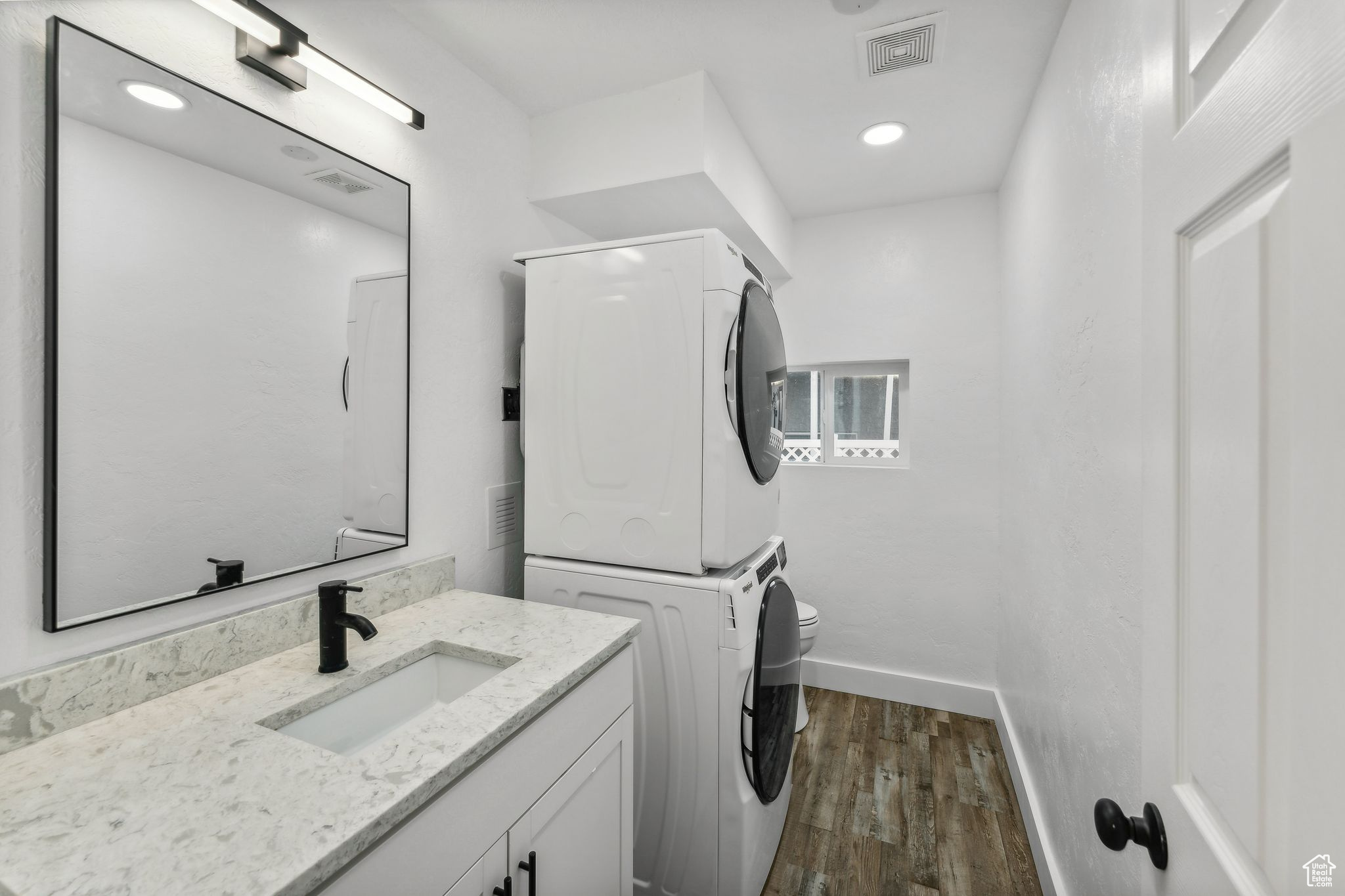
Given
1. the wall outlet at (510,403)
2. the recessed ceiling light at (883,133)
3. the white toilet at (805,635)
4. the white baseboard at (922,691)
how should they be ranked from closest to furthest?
the wall outlet at (510,403) < the recessed ceiling light at (883,133) < the white baseboard at (922,691) < the white toilet at (805,635)

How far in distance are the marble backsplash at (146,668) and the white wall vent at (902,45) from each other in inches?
80.1

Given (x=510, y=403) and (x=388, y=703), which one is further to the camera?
(x=510, y=403)

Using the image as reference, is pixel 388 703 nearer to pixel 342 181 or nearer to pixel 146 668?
pixel 146 668

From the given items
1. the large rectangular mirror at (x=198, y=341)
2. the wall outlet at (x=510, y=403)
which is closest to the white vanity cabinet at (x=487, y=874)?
the large rectangular mirror at (x=198, y=341)

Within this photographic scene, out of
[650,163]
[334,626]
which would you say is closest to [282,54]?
[650,163]

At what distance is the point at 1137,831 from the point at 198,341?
1665mm

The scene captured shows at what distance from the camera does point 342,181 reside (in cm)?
138

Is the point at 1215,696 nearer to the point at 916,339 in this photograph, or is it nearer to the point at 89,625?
the point at 89,625

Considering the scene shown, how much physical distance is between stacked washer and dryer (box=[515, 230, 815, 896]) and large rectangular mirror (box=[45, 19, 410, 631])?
19.3 inches

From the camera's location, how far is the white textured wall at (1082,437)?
3.66 ft

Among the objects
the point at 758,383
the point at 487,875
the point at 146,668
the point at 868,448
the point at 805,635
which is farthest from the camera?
the point at 868,448

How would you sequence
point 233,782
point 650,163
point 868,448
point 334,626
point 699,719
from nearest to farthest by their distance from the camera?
1. point 233,782
2. point 334,626
3. point 699,719
4. point 650,163
5. point 868,448

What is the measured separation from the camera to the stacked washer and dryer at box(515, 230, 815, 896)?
151cm

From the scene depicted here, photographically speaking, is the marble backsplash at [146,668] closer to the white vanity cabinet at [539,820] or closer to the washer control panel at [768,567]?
the white vanity cabinet at [539,820]
